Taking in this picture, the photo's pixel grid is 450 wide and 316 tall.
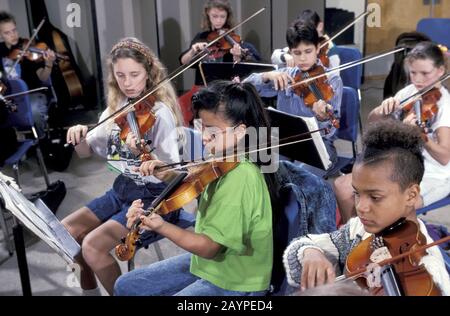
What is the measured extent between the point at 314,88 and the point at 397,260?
1321 millimetres

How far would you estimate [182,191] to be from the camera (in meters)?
1.33

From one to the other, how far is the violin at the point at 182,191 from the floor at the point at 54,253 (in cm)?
15

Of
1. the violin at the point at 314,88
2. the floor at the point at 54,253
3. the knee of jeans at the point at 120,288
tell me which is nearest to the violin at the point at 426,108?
the violin at the point at 314,88

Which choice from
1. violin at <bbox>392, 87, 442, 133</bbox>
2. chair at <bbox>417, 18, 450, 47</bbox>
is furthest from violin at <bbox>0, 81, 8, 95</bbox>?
chair at <bbox>417, 18, 450, 47</bbox>

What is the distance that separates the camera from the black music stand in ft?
5.57

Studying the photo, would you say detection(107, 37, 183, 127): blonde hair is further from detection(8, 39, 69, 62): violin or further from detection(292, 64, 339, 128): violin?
detection(8, 39, 69, 62): violin

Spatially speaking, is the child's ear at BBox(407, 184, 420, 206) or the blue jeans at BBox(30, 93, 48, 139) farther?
the blue jeans at BBox(30, 93, 48, 139)

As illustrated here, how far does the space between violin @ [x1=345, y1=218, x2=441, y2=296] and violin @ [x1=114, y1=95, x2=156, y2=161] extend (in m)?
0.87

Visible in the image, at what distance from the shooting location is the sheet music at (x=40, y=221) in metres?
1.19

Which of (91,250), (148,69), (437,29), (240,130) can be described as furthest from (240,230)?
(437,29)

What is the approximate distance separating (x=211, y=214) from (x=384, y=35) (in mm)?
4244

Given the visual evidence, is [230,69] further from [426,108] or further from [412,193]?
[412,193]
